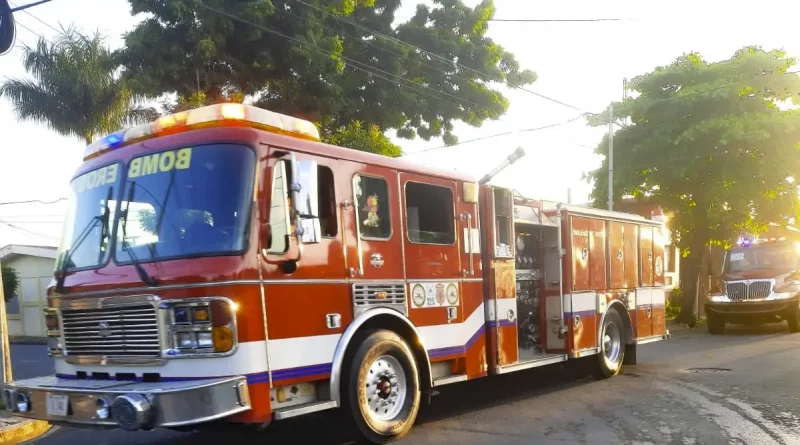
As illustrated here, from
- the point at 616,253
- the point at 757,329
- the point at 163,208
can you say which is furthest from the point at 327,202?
the point at 757,329

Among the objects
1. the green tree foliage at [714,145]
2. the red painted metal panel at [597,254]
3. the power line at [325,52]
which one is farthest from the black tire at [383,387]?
the green tree foliage at [714,145]

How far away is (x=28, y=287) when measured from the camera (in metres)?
26.1

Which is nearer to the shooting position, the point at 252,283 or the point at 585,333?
the point at 252,283

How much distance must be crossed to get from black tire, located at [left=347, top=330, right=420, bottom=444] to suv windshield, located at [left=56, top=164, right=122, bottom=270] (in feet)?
7.63

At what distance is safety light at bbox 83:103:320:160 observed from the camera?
5988 millimetres

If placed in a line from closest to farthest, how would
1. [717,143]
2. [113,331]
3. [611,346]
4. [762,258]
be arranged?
[113,331] < [611,346] < [762,258] < [717,143]

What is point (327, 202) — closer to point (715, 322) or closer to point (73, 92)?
point (715, 322)

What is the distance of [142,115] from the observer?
984 inches

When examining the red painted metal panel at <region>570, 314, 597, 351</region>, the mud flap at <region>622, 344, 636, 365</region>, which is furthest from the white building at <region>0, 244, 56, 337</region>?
the red painted metal panel at <region>570, 314, 597, 351</region>

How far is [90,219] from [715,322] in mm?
16900

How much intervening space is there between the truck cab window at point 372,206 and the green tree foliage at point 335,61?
941cm

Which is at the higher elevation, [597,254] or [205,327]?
[597,254]

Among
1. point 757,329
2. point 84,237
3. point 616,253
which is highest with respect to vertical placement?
point 84,237

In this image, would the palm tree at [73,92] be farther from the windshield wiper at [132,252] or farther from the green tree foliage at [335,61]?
the windshield wiper at [132,252]
